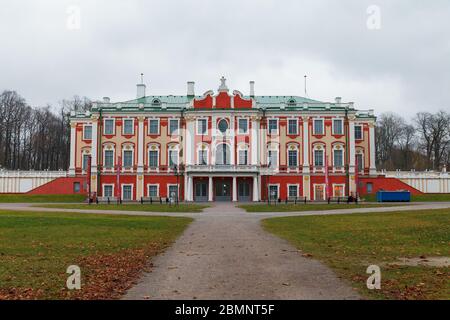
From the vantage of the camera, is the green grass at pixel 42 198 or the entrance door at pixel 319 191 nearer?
the green grass at pixel 42 198

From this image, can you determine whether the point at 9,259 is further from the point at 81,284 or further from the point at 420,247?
the point at 420,247

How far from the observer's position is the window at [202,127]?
179 feet

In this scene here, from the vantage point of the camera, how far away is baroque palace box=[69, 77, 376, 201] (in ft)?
178

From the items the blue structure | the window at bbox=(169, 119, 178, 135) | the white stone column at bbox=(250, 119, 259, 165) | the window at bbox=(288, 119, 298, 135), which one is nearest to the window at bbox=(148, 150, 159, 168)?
the window at bbox=(169, 119, 178, 135)

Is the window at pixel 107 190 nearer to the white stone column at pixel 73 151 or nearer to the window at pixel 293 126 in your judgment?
the white stone column at pixel 73 151

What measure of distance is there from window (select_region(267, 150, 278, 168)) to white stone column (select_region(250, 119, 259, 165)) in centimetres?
179

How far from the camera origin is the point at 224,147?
54.5m

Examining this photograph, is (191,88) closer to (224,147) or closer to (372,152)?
(224,147)

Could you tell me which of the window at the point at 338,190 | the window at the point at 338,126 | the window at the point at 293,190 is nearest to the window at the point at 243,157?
the window at the point at 293,190

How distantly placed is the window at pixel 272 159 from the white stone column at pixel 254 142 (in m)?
1.79

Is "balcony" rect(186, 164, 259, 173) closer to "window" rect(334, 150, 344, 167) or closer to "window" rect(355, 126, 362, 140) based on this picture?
"window" rect(334, 150, 344, 167)

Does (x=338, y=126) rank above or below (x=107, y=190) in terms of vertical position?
above

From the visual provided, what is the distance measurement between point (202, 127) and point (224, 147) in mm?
3556

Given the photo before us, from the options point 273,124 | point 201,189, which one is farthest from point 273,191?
point 201,189
